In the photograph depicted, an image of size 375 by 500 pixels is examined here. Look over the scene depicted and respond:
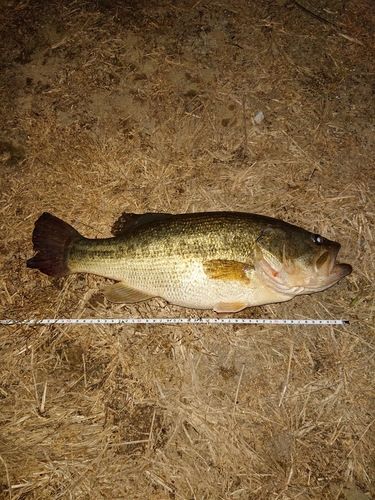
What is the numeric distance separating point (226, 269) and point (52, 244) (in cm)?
167

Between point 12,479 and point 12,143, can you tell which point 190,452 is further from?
point 12,143

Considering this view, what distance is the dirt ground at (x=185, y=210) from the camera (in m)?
3.33

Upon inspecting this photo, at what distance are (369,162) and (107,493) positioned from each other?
4.15 m

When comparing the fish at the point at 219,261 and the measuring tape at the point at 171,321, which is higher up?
the fish at the point at 219,261

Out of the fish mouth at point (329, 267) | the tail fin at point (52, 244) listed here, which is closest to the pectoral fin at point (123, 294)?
the tail fin at point (52, 244)

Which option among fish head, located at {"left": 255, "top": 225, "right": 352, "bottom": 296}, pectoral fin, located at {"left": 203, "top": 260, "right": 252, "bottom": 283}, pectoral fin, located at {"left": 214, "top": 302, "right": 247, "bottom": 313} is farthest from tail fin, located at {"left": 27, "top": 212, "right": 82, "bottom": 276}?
fish head, located at {"left": 255, "top": 225, "right": 352, "bottom": 296}

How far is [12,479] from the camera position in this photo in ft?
10.8

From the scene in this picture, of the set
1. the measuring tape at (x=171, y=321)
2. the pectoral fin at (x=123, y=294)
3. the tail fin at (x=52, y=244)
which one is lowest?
the measuring tape at (x=171, y=321)

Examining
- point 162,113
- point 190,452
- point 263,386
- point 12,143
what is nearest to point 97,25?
point 162,113

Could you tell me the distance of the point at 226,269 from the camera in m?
3.01

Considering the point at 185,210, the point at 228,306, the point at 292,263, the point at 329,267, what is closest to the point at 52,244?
the point at 185,210

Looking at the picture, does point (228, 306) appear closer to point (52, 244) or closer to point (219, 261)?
point (219, 261)

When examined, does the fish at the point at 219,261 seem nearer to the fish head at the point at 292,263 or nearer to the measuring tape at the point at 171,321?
the fish head at the point at 292,263

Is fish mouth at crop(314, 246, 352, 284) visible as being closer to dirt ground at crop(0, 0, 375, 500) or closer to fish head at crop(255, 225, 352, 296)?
fish head at crop(255, 225, 352, 296)
